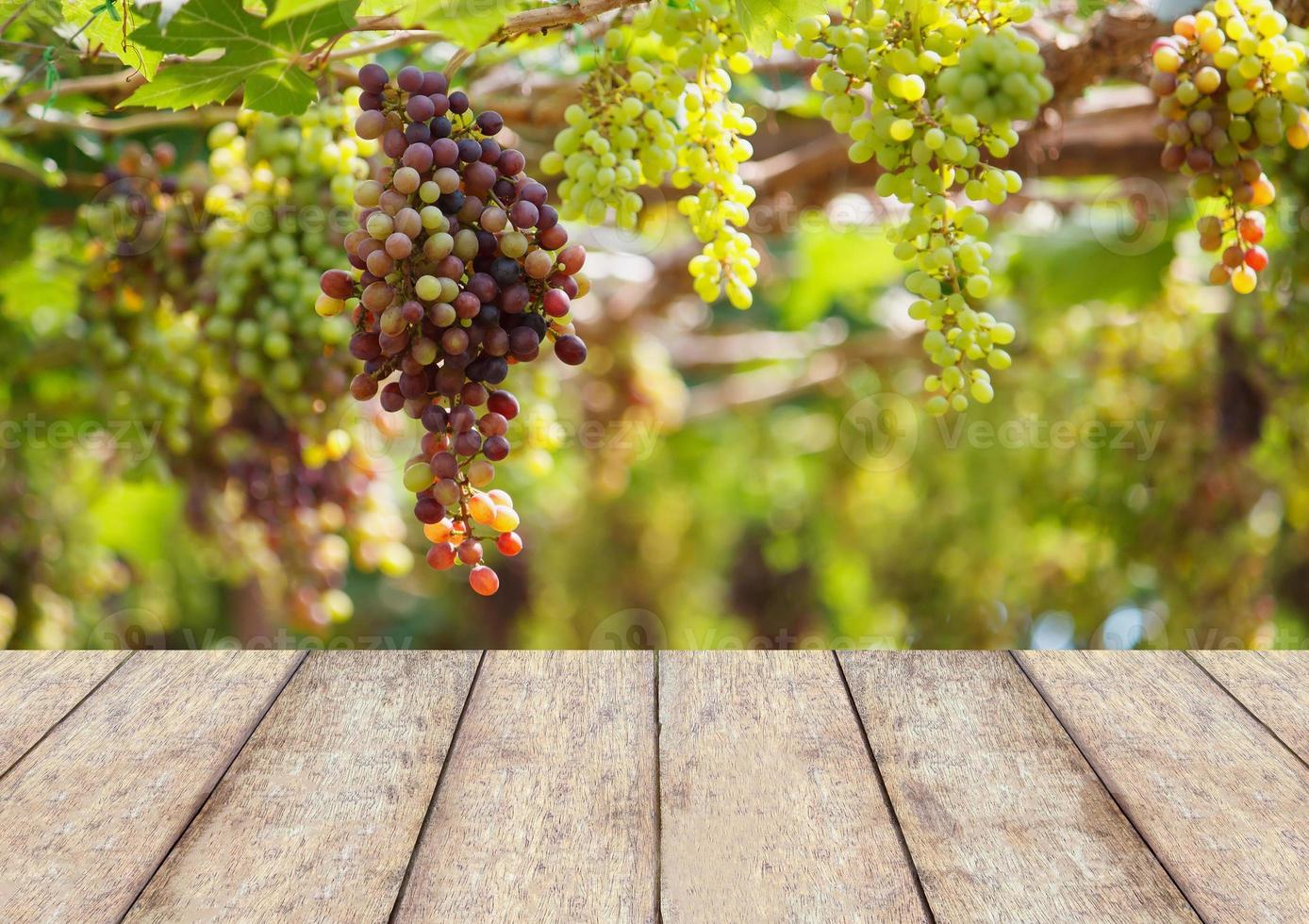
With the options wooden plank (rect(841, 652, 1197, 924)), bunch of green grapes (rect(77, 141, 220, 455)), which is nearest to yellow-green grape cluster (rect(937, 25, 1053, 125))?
wooden plank (rect(841, 652, 1197, 924))

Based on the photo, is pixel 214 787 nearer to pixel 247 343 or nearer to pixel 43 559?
pixel 247 343

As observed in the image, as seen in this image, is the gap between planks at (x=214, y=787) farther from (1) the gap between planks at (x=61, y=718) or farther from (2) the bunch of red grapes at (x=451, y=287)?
(2) the bunch of red grapes at (x=451, y=287)

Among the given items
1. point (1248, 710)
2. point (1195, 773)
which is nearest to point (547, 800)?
point (1195, 773)

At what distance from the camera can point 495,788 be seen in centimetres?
118

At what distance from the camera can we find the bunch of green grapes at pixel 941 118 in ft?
3.14

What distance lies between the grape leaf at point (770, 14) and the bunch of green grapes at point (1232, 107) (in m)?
0.31

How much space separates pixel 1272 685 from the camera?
145 centimetres

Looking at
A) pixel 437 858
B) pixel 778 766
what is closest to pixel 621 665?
pixel 778 766

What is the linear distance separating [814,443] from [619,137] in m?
4.32

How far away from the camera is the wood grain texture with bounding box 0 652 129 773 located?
1318 mm

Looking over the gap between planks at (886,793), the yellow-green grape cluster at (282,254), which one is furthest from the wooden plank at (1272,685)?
the yellow-green grape cluster at (282,254)

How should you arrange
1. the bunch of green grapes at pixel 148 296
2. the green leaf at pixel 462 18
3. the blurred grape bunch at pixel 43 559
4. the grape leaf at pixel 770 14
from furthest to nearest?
1. the blurred grape bunch at pixel 43 559
2. the bunch of green grapes at pixel 148 296
3. the grape leaf at pixel 770 14
4. the green leaf at pixel 462 18

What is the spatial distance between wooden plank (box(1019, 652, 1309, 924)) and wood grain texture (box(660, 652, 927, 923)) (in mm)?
231

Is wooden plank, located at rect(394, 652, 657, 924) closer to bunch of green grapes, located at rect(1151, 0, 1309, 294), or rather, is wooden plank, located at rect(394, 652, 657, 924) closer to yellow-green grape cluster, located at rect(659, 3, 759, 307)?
yellow-green grape cluster, located at rect(659, 3, 759, 307)
